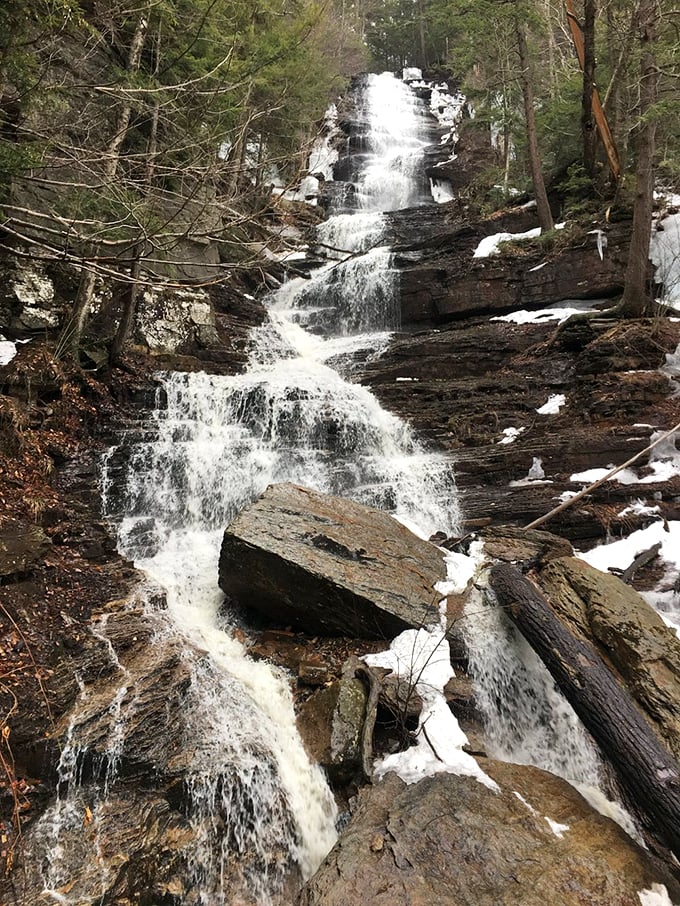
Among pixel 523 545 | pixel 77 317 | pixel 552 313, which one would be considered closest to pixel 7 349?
pixel 77 317

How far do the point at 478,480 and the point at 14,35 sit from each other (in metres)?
8.21

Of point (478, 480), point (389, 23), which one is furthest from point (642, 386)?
point (389, 23)

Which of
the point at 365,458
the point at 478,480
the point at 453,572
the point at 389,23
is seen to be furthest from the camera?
the point at 389,23

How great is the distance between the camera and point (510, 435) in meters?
9.04

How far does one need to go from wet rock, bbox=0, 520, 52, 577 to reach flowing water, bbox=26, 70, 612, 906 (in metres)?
1.19

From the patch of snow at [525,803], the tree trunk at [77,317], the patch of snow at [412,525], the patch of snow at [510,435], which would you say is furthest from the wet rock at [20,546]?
the patch of snow at [510,435]

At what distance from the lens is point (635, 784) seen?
3236mm

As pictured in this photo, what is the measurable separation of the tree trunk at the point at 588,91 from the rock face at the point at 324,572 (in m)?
13.8

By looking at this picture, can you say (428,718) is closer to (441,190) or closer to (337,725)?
(337,725)

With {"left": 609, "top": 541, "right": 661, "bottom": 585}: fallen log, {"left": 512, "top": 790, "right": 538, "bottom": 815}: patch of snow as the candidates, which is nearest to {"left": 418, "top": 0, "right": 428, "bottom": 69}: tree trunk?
{"left": 609, "top": 541, "right": 661, "bottom": 585}: fallen log

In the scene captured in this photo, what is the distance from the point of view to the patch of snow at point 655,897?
2.75m

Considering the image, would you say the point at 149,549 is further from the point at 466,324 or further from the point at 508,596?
the point at 466,324

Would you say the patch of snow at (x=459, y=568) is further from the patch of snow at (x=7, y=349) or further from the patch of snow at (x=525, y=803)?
the patch of snow at (x=7, y=349)

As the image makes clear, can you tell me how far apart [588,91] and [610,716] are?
15886 mm
